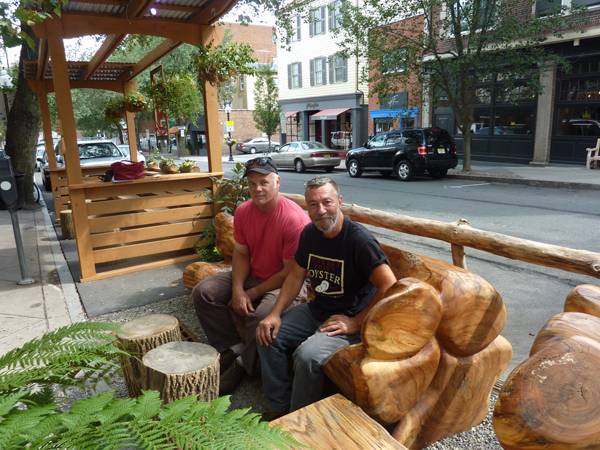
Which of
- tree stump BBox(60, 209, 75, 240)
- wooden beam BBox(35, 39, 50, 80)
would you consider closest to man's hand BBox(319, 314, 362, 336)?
wooden beam BBox(35, 39, 50, 80)

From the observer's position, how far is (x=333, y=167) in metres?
20.7

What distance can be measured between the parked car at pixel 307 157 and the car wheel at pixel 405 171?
488cm

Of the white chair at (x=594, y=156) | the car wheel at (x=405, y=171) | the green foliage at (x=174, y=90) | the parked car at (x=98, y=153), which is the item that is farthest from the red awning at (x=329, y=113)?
the green foliage at (x=174, y=90)

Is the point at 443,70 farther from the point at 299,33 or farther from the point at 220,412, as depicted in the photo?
the point at 299,33

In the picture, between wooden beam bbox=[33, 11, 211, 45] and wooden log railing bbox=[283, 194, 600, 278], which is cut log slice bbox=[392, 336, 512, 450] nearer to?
wooden log railing bbox=[283, 194, 600, 278]

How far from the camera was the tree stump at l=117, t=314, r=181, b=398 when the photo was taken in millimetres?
2816

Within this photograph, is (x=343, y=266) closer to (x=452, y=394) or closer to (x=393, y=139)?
(x=452, y=394)

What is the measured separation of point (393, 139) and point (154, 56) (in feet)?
32.6

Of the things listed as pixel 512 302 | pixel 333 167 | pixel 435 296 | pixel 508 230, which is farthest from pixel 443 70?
pixel 435 296

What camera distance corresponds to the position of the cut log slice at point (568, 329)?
157 centimetres

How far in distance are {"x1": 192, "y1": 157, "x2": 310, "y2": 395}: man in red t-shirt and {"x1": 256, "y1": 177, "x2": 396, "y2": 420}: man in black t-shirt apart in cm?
33

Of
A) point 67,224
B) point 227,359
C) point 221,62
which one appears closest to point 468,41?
point 221,62

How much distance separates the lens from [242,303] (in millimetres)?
3221

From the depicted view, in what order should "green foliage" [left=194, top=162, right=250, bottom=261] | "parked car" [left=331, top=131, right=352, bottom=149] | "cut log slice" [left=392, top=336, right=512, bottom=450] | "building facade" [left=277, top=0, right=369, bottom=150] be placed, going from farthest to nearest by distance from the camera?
1. "parked car" [left=331, top=131, right=352, bottom=149]
2. "building facade" [left=277, top=0, right=369, bottom=150]
3. "green foliage" [left=194, top=162, right=250, bottom=261]
4. "cut log slice" [left=392, top=336, right=512, bottom=450]
